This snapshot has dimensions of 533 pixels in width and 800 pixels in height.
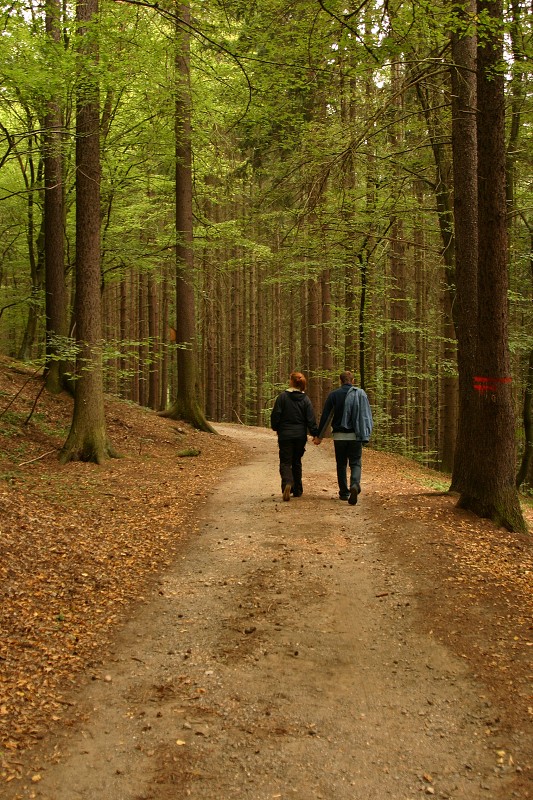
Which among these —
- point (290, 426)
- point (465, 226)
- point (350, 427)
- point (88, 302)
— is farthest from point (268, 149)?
point (350, 427)

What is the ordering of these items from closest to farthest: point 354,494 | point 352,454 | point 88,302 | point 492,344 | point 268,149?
point 492,344 < point 354,494 < point 352,454 < point 88,302 < point 268,149

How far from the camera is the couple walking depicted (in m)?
9.58

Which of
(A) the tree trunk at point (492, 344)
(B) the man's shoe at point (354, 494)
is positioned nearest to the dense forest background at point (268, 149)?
(A) the tree trunk at point (492, 344)

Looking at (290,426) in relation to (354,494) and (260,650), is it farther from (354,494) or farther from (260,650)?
(260,650)

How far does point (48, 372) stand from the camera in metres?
15.5

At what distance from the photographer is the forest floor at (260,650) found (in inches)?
135

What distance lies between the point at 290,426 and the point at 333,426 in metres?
0.69

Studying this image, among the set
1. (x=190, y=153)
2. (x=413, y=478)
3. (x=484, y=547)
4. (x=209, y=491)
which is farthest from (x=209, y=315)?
(x=484, y=547)

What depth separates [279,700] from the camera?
413 centimetres

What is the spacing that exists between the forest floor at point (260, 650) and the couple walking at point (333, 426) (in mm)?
584

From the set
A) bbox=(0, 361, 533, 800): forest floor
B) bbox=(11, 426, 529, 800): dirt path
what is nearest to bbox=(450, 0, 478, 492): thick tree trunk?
bbox=(0, 361, 533, 800): forest floor

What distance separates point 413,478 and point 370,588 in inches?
320

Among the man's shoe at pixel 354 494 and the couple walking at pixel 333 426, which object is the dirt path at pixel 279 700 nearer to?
the man's shoe at pixel 354 494

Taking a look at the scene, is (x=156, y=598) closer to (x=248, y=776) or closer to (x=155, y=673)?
(x=155, y=673)
